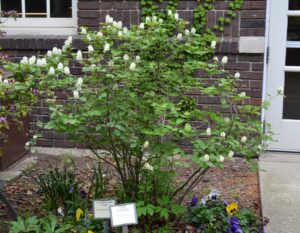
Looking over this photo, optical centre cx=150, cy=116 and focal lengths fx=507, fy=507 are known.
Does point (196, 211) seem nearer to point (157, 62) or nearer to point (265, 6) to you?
point (157, 62)

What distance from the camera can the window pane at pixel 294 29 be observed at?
219 inches

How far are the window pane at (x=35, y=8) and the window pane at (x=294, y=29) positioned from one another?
2879 millimetres

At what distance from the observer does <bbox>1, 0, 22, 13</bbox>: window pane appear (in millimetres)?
6238

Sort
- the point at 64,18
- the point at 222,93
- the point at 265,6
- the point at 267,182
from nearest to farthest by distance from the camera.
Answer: the point at 222,93 → the point at 267,182 → the point at 265,6 → the point at 64,18

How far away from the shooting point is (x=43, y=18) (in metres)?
6.14

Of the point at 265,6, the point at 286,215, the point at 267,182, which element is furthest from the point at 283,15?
the point at 286,215

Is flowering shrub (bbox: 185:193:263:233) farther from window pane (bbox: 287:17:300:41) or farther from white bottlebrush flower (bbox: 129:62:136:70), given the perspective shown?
window pane (bbox: 287:17:300:41)

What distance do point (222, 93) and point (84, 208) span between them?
1.32m

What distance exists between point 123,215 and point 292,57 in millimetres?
3480

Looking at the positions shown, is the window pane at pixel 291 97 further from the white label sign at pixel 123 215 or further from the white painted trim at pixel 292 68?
the white label sign at pixel 123 215

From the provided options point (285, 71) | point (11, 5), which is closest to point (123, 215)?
point (285, 71)

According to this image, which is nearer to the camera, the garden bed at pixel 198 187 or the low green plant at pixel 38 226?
the low green plant at pixel 38 226

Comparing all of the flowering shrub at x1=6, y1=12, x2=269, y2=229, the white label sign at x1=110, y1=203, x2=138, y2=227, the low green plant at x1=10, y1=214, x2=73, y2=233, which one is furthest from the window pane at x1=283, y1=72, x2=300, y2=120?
the white label sign at x1=110, y1=203, x2=138, y2=227

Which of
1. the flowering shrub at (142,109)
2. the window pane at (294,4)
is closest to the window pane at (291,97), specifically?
the window pane at (294,4)
